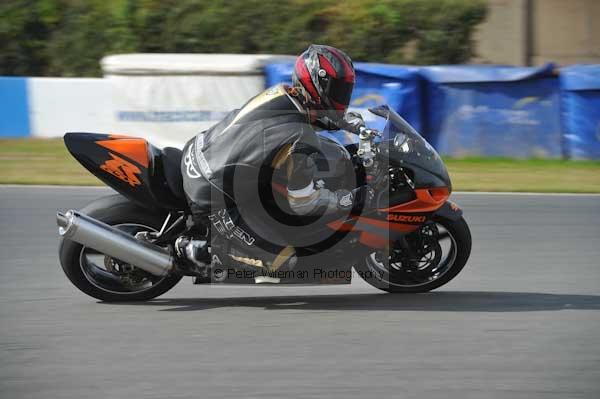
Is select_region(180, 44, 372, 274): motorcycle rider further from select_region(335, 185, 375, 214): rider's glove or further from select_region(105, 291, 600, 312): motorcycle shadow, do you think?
select_region(105, 291, 600, 312): motorcycle shadow

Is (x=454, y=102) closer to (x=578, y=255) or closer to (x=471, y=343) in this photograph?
(x=578, y=255)

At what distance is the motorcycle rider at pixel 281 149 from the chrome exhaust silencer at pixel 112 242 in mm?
180

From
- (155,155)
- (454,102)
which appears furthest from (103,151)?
(454,102)

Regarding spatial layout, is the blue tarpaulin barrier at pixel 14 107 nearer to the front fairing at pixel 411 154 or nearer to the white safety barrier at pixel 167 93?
the white safety barrier at pixel 167 93

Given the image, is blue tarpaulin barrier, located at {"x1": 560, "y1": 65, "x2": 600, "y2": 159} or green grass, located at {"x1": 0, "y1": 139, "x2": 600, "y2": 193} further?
blue tarpaulin barrier, located at {"x1": 560, "y1": 65, "x2": 600, "y2": 159}

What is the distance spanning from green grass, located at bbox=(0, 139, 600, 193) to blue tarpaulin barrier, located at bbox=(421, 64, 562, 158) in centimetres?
17

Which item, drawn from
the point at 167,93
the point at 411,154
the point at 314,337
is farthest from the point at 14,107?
the point at 314,337

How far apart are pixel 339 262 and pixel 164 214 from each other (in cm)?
107

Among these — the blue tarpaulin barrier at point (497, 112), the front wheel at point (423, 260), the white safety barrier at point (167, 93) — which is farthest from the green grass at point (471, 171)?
the front wheel at point (423, 260)

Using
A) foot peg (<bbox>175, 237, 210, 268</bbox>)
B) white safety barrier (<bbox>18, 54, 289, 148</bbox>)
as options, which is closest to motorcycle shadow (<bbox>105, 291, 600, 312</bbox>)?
foot peg (<bbox>175, 237, 210, 268</bbox>)

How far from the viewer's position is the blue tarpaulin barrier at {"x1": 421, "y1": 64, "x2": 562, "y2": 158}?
1123 centimetres

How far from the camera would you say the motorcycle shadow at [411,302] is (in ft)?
17.7

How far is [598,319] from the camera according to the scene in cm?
520

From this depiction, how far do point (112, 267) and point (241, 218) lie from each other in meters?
0.86
